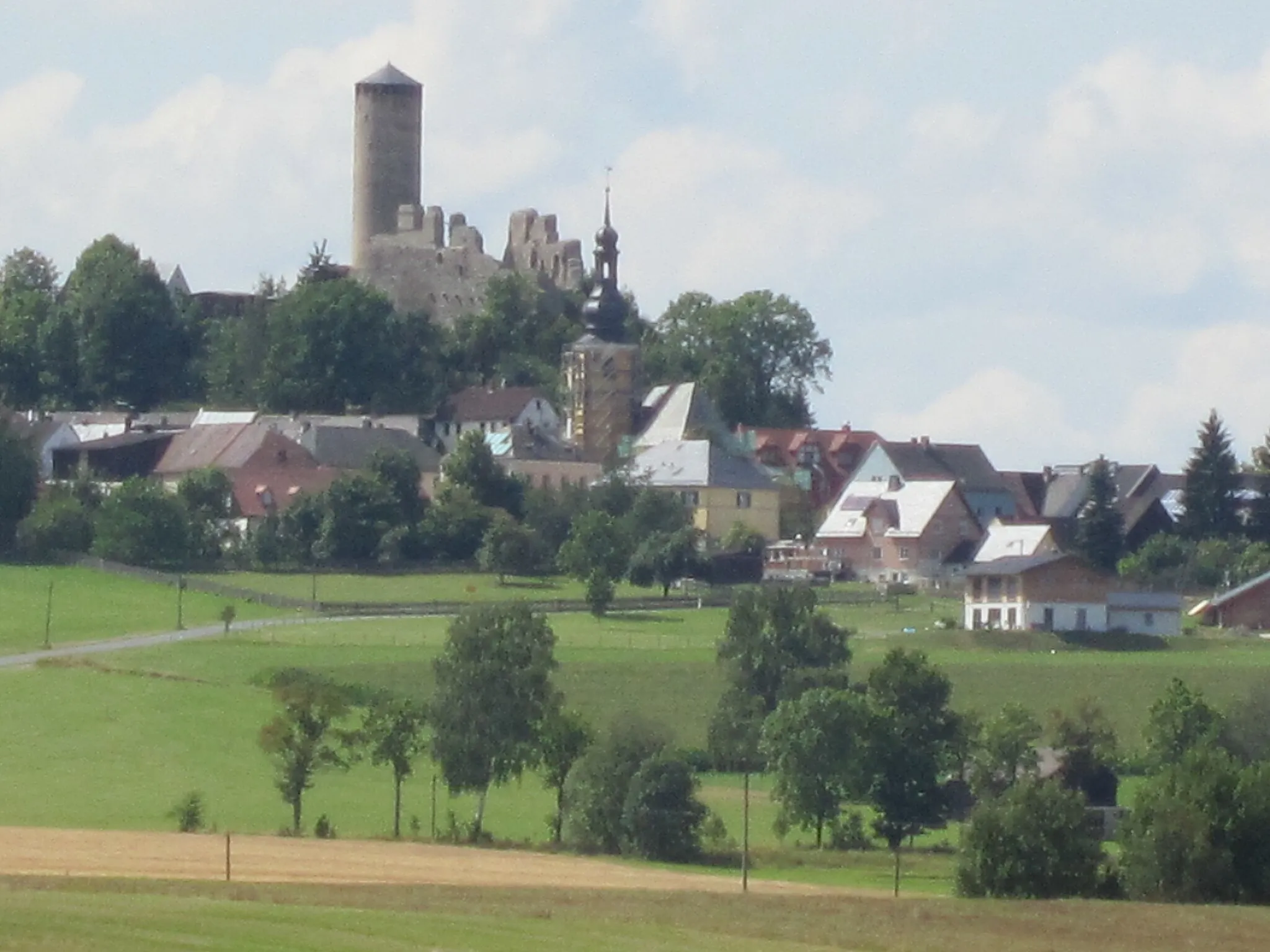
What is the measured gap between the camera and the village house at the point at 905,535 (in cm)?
10169

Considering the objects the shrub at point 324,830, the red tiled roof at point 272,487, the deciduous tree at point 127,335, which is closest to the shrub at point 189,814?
the shrub at point 324,830

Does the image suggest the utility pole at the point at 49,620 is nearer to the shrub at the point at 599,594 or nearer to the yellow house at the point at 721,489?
the shrub at the point at 599,594

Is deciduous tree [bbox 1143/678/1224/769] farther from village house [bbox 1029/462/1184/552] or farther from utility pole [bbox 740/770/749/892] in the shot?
village house [bbox 1029/462/1184/552]

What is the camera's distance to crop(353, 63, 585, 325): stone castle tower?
133 m

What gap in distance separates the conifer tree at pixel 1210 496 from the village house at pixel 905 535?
21.9ft

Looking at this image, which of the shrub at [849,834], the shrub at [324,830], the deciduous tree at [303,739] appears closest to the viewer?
the shrub at [324,830]

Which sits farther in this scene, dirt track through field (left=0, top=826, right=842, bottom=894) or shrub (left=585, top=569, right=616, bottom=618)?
shrub (left=585, top=569, right=616, bottom=618)

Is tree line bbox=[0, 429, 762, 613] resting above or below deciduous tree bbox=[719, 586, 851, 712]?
above

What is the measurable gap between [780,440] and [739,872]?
66.8 m

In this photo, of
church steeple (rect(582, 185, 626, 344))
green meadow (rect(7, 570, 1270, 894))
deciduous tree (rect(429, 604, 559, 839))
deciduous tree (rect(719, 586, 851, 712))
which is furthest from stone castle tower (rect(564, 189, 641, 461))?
deciduous tree (rect(429, 604, 559, 839))

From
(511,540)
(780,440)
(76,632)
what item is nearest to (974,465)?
(780,440)

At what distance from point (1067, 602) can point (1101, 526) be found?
53.1ft

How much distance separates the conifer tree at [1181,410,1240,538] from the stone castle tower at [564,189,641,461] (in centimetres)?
1998

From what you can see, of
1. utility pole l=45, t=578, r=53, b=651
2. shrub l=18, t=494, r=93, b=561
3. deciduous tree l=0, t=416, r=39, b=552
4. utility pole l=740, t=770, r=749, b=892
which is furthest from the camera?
deciduous tree l=0, t=416, r=39, b=552
